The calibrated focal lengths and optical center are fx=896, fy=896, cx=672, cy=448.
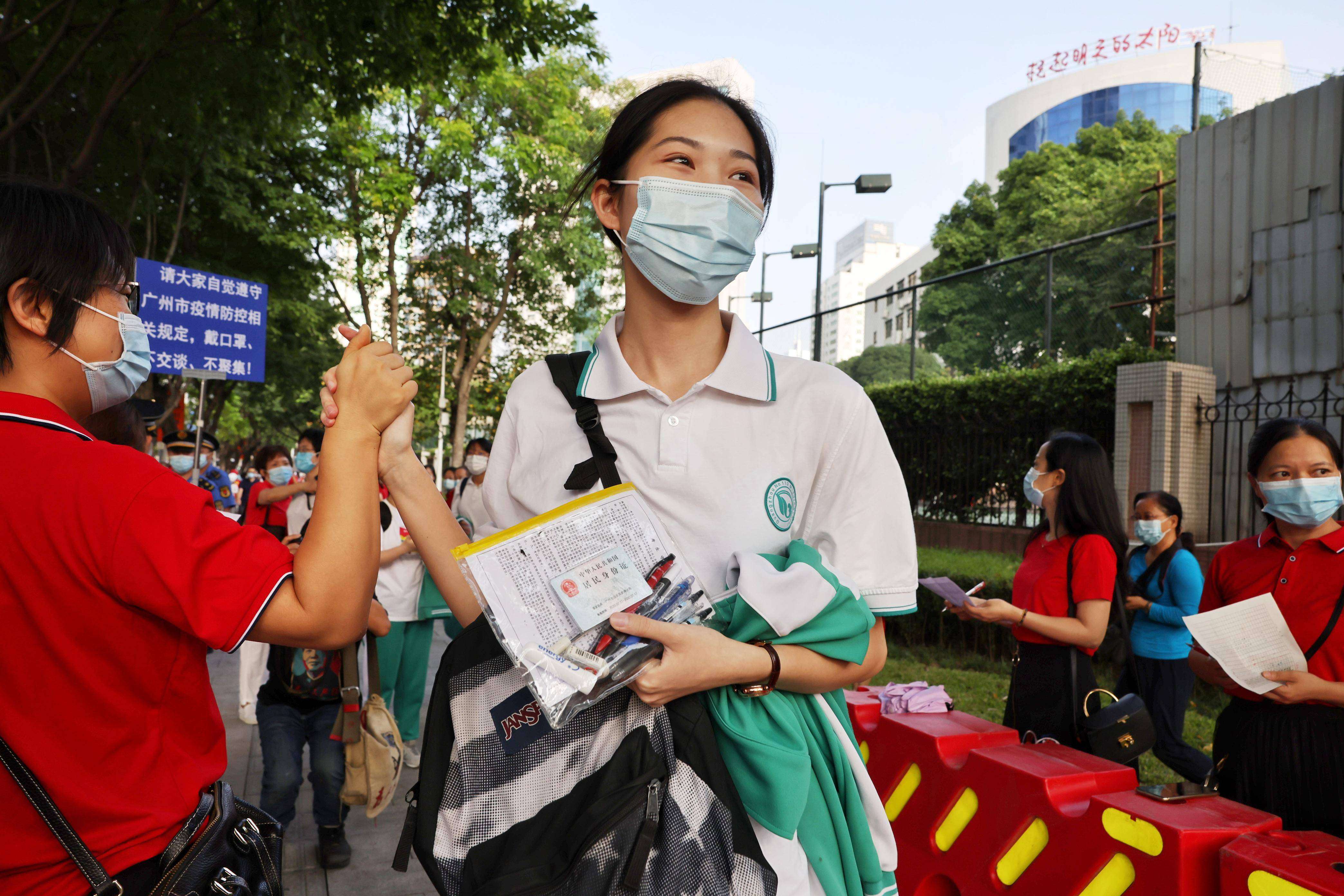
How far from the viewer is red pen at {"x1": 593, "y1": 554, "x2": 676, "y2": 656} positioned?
4.11 ft

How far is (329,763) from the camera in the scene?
3.99m

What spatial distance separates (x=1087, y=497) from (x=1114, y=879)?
1.95 metres

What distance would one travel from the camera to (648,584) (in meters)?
1.32

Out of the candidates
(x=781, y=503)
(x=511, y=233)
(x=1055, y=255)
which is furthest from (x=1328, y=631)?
(x=511, y=233)

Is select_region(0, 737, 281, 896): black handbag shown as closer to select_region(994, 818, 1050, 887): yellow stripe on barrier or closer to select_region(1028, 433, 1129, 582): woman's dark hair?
select_region(994, 818, 1050, 887): yellow stripe on barrier

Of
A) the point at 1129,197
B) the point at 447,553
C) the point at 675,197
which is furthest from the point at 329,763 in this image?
the point at 1129,197

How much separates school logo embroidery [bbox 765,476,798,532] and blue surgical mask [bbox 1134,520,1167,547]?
186 inches

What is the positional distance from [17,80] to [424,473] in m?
7.86

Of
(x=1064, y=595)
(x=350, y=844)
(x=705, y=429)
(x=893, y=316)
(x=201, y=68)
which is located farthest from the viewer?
(x=893, y=316)

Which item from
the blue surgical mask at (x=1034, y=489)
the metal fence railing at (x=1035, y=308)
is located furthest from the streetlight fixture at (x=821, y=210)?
the blue surgical mask at (x=1034, y=489)

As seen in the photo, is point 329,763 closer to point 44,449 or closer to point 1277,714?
point 44,449

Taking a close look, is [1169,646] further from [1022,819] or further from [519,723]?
[519,723]

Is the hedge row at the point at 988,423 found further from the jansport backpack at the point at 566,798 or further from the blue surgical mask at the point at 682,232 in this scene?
the jansport backpack at the point at 566,798

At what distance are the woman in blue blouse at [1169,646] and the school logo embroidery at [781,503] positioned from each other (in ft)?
13.3
